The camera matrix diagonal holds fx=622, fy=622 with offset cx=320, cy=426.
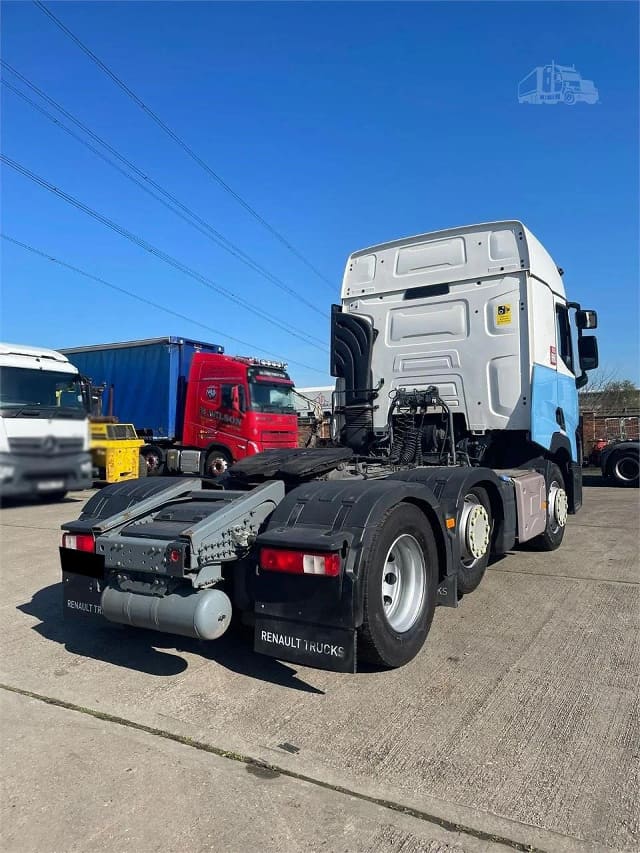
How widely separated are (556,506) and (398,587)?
405 centimetres

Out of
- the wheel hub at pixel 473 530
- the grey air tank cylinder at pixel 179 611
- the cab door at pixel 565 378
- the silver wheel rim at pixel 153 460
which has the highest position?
the cab door at pixel 565 378

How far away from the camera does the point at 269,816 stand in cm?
250

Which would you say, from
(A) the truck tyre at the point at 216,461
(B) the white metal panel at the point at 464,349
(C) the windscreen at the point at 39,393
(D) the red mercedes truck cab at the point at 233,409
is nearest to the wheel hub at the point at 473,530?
(B) the white metal panel at the point at 464,349

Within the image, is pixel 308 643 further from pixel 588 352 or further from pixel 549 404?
pixel 588 352

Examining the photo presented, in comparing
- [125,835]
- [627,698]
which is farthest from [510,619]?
[125,835]

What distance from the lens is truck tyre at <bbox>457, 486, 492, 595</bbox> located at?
4.81m

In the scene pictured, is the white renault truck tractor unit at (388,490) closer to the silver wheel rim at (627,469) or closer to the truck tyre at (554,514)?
the truck tyre at (554,514)

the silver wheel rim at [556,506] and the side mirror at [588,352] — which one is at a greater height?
the side mirror at [588,352]

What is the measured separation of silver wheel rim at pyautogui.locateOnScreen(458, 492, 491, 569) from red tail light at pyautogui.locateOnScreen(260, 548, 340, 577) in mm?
1893

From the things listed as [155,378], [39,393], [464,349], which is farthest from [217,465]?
[39,393]

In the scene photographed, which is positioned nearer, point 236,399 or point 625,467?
point 236,399

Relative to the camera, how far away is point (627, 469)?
16.1 m

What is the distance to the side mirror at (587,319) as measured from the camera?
Result: 26.0 feet

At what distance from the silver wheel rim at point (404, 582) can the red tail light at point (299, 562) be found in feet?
2.32
